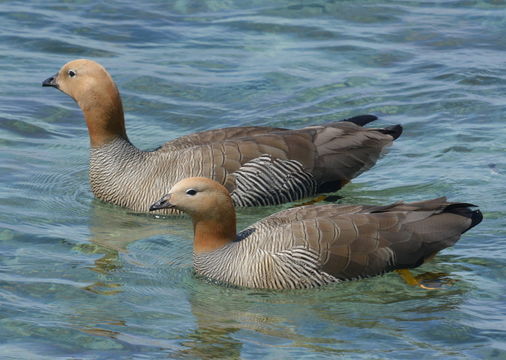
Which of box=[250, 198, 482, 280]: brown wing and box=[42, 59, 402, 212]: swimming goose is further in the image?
box=[42, 59, 402, 212]: swimming goose

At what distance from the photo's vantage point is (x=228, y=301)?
10.4 m

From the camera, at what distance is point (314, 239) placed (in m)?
10.6

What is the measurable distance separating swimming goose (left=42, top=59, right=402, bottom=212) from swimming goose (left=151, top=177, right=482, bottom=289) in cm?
200

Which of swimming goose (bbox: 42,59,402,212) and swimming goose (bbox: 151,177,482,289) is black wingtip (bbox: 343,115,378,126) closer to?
swimming goose (bbox: 42,59,402,212)

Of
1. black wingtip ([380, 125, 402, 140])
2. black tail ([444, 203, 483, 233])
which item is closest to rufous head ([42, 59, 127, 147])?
black wingtip ([380, 125, 402, 140])

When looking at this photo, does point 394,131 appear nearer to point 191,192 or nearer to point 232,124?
point 232,124

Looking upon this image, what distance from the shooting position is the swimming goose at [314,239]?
10.5 metres

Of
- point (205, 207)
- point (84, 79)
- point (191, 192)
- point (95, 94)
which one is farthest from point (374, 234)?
point (84, 79)

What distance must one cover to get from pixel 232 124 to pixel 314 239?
5.38 metres

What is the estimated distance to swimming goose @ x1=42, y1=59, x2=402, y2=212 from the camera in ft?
42.2

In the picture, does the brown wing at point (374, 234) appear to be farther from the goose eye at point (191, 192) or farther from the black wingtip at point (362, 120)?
the black wingtip at point (362, 120)

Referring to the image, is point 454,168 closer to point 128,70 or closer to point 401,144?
point 401,144

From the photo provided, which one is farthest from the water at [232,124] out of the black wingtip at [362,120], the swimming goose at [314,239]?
the black wingtip at [362,120]

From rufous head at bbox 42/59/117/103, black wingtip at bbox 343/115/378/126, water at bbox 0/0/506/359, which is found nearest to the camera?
water at bbox 0/0/506/359
